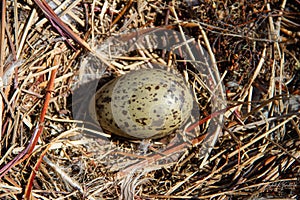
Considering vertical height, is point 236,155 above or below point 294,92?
below

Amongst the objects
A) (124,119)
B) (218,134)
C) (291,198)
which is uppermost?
(124,119)

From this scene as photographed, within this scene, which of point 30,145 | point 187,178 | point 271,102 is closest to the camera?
point 30,145

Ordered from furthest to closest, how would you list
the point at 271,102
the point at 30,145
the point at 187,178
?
the point at 271,102 → the point at 187,178 → the point at 30,145

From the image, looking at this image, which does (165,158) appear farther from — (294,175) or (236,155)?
(294,175)

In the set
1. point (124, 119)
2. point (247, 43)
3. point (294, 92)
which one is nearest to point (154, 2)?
point (247, 43)

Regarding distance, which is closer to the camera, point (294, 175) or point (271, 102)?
point (294, 175)
